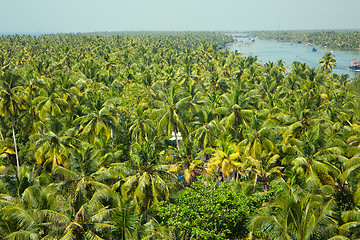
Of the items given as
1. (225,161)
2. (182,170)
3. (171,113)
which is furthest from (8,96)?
(225,161)

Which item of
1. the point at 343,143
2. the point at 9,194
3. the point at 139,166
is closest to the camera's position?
the point at 9,194

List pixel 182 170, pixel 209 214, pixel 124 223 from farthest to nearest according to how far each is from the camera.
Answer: pixel 182 170 < pixel 124 223 < pixel 209 214

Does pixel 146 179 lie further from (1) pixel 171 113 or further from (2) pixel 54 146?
(1) pixel 171 113

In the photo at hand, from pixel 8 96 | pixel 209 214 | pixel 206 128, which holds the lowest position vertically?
pixel 209 214

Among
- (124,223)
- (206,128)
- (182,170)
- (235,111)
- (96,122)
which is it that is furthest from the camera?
(235,111)

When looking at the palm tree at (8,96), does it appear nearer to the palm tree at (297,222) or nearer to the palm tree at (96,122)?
the palm tree at (96,122)

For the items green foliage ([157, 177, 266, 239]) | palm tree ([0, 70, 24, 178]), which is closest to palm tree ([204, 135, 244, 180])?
green foliage ([157, 177, 266, 239])

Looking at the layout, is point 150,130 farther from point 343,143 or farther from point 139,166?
point 343,143

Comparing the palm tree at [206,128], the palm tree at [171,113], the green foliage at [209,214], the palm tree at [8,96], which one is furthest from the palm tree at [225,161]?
the palm tree at [8,96]

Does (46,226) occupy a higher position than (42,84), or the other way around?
(42,84)

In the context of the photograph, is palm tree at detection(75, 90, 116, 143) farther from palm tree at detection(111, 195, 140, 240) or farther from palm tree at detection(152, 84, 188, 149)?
palm tree at detection(111, 195, 140, 240)

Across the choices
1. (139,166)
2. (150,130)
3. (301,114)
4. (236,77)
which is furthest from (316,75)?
(139,166)
